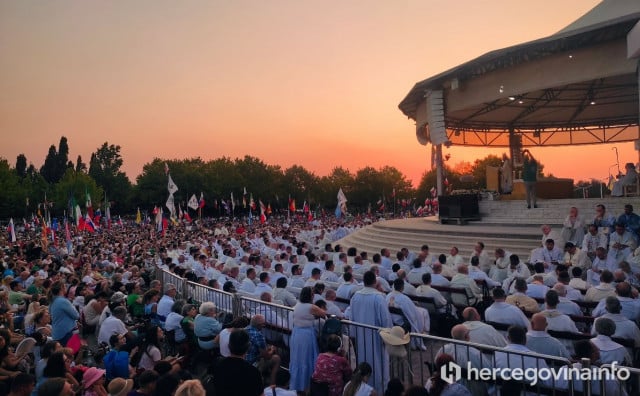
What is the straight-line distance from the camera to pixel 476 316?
596 cm

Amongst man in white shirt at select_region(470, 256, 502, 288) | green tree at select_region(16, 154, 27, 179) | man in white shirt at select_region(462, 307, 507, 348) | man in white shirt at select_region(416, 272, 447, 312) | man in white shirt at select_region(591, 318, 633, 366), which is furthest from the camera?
green tree at select_region(16, 154, 27, 179)

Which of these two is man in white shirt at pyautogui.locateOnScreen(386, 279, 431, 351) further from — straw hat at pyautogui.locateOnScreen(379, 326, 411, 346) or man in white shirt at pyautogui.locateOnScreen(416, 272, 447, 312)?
straw hat at pyautogui.locateOnScreen(379, 326, 411, 346)

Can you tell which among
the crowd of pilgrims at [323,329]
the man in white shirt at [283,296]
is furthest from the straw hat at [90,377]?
the man in white shirt at [283,296]

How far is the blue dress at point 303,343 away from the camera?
21.3ft

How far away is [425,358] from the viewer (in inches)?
298

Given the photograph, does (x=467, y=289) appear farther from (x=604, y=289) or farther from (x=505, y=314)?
(x=505, y=314)

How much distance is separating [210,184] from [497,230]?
6403cm

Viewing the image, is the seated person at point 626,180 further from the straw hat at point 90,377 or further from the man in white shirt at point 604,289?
the straw hat at point 90,377

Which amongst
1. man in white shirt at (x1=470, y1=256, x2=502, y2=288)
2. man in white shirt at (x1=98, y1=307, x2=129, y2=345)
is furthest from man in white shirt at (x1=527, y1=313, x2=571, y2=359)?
man in white shirt at (x1=98, y1=307, x2=129, y2=345)

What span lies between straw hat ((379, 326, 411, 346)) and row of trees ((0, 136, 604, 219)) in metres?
64.1

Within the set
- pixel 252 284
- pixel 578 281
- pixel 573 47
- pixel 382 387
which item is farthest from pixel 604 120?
pixel 382 387

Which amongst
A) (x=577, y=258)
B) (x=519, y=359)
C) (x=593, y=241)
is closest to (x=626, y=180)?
(x=593, y=241)

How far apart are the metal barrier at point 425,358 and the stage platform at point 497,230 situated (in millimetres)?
9119

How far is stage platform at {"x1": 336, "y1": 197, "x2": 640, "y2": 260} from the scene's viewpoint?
15.5m
